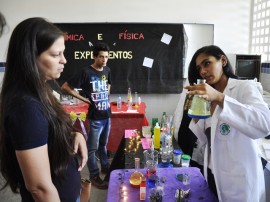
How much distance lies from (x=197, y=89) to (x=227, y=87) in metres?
0.34

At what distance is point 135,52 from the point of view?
13.5 ft

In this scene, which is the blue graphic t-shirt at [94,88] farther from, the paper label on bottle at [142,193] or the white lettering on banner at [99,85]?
the paper label on bottle at [142,193]

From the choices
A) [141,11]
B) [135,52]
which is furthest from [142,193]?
[141,11]

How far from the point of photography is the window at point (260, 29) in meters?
3.64

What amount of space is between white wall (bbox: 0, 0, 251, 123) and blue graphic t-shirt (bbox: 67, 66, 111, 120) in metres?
1.68

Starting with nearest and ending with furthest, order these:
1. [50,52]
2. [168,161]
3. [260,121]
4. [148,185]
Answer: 1. [50,52]
2. [260,121]
3. [148,185]
4. [168,161]

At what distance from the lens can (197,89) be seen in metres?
1.14

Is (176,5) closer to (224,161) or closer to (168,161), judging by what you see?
(168,161)

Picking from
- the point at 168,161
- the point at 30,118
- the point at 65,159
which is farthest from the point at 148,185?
the point at 30,118

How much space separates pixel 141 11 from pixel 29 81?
354 cm

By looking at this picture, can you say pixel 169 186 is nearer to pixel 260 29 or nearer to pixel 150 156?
pixel 150 156

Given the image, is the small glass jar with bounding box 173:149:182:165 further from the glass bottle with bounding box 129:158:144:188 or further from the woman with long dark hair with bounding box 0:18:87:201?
the woman with long dark hair with bounding box 0:18:87:201

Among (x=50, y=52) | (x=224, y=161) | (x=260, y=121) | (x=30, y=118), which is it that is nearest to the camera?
(x=30, y=118)

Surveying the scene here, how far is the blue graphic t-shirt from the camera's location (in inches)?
108
